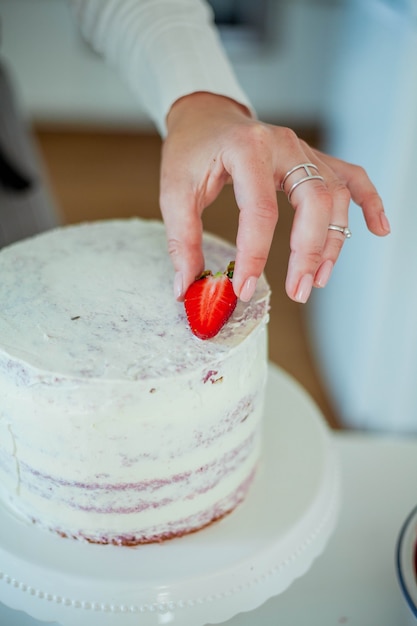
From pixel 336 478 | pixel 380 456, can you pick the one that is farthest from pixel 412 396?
pixel 336 478

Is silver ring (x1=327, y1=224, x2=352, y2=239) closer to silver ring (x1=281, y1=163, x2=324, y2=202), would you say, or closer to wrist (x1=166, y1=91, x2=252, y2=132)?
silver ring (x1=281, y1=163, x2=324, y2=202)

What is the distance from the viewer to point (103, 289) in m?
0.97

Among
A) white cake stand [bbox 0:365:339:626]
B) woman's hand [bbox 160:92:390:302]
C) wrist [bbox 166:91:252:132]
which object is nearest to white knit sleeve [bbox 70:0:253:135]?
wrist [bbox 166:91:252:132]

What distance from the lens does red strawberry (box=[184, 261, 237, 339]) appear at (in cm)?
87

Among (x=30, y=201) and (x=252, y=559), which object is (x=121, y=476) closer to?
(x=252, y=559)

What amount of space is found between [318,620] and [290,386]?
0.40m

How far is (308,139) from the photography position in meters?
4.45

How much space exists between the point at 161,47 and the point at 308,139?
3.38 meters

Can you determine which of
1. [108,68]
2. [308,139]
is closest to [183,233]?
[108,68]

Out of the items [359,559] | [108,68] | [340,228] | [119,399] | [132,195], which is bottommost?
[132,195]

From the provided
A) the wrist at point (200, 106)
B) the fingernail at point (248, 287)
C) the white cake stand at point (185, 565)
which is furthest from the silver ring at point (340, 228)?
the white cake stand at point (185, 565)

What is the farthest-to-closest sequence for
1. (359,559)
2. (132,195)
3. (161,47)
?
(132,195)
(161,47)
(359,559)

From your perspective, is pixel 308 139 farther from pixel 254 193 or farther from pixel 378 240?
pixel 254 193

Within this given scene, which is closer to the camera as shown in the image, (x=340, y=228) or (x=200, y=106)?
(x=340, y=228)
